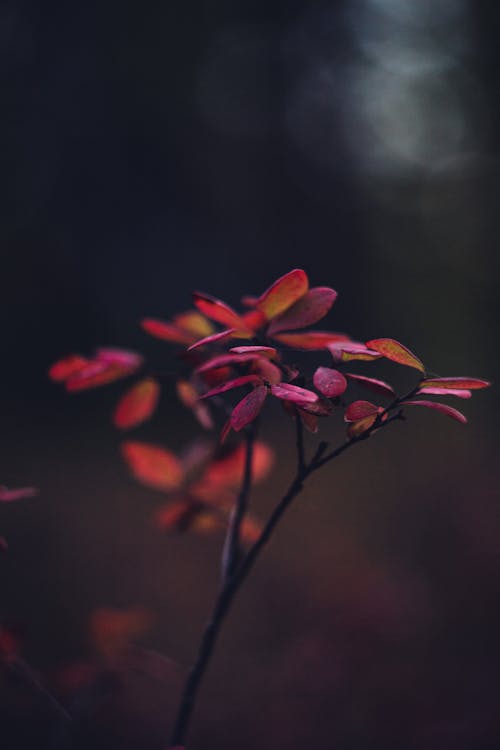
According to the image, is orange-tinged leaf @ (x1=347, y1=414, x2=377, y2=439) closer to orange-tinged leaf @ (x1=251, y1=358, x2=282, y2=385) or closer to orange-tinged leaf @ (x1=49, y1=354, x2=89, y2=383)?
orange-tinged leaf @ (x1=251, y1=358, x2=282, y2=385)

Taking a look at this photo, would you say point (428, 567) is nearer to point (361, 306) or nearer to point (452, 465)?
point (452, 465)

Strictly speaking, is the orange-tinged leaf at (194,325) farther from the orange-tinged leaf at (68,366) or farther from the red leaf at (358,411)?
the red leaf at (358,411)

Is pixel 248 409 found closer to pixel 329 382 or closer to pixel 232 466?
pixel 329 382

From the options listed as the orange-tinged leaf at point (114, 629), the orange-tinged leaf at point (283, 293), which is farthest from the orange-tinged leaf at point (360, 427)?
the orange-tinged leaf at point (114, 629)

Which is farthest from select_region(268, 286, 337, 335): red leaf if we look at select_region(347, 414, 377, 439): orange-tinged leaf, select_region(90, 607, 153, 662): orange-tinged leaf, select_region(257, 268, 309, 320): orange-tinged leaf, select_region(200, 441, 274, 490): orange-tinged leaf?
select_region(90, 607, 153, 662): orange-tinged leaf

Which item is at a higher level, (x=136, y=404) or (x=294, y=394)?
(x=294, y=394)

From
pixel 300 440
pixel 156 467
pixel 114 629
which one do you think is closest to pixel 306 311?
pixel 300 440

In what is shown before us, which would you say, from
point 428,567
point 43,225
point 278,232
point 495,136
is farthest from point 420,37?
point 428,567
